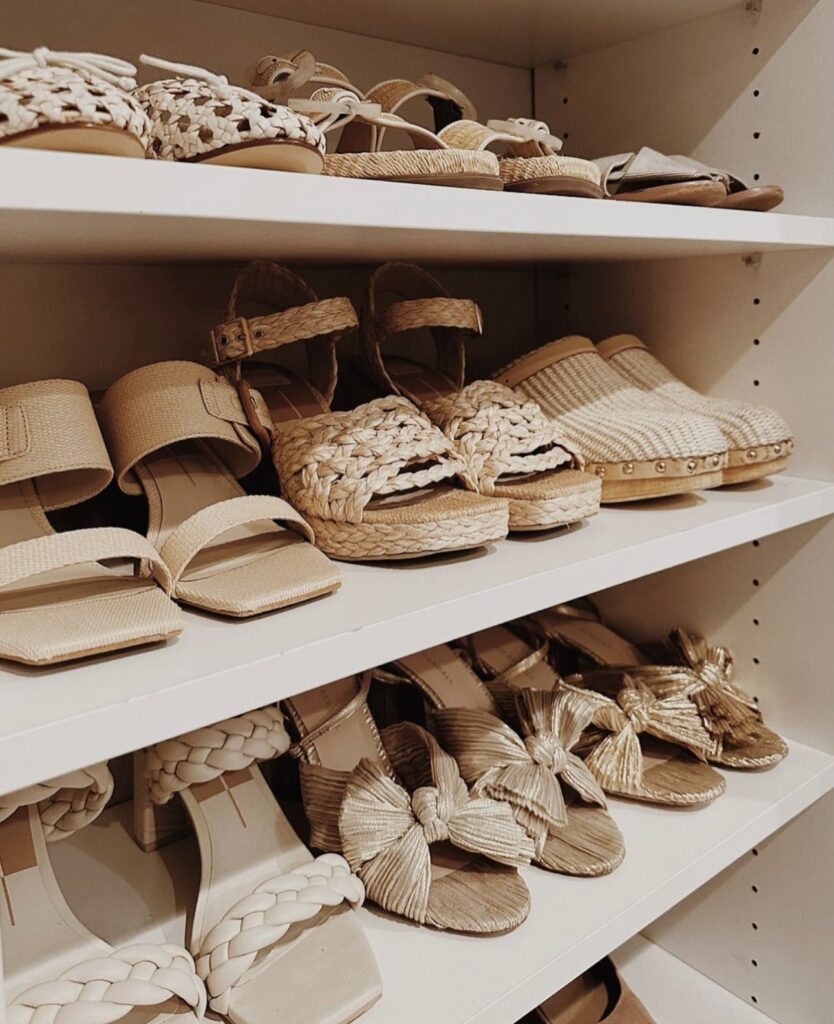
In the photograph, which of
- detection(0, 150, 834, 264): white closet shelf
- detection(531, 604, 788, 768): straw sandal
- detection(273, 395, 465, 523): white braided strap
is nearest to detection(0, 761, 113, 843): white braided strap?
detection(273, 395, 465, 523): white braided strap

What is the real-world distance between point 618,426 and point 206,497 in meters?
0.37

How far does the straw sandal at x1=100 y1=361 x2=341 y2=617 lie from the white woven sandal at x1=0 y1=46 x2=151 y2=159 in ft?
0.73

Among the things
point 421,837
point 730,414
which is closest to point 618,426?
point 730,414

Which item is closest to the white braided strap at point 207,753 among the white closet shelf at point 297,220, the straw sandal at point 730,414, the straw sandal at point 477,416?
the straw sandal at point 477,416

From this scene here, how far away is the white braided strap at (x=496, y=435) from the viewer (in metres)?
0.70

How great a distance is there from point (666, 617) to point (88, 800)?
0.67m

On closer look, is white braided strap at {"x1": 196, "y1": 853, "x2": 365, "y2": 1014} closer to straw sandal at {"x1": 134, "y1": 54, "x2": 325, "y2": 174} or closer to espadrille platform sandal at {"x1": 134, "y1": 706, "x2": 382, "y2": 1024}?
espadrille platform sandal at {"x1": 134, "y1": 706, "x2": 382, "y2": 1024}

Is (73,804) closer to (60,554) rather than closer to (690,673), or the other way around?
(60,554)

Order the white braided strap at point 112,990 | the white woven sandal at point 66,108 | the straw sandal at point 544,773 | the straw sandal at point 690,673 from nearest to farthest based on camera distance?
1. the white woven sandal at point 66,108
2. the white braided strap at point 112,990
3. the straw sandal at point 544,773
4. the straw sandal at point 690,673

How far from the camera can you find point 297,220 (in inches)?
18.6

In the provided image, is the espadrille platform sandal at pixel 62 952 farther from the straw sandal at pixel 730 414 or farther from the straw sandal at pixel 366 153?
the straw sandal at pixel 730 414

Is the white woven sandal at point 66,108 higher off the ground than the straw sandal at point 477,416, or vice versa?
the white woven sandal at point 66,108

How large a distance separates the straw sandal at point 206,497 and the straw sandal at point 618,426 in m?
0.30

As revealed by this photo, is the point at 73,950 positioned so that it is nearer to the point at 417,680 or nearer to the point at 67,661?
the point at 67,661
